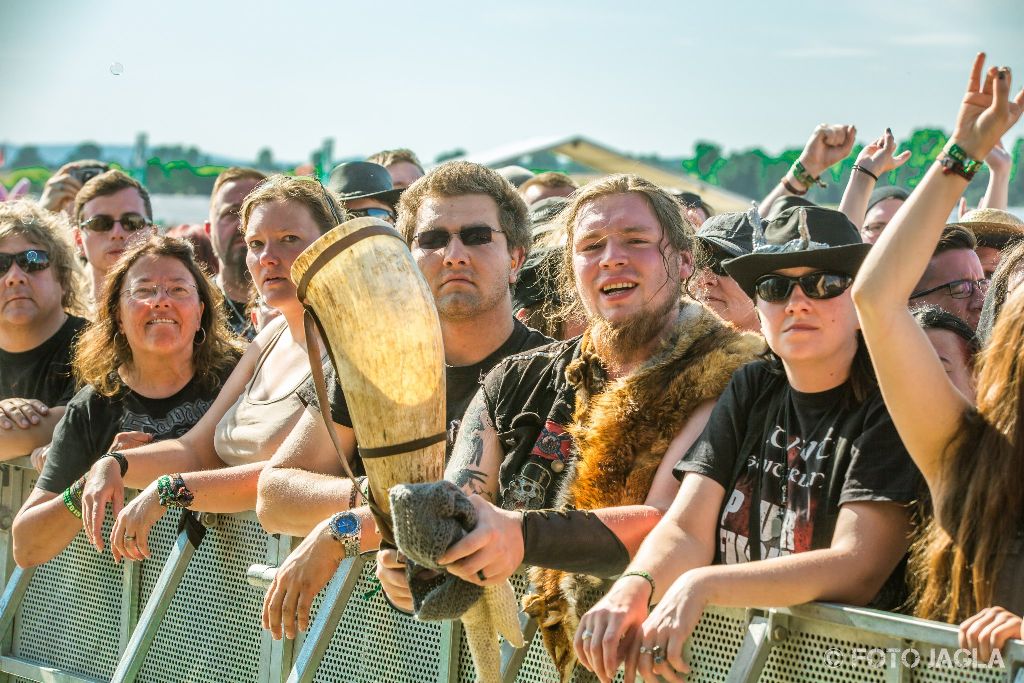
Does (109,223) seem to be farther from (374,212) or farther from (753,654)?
(753,654)

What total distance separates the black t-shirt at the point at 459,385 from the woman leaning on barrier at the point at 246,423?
284 millimetres

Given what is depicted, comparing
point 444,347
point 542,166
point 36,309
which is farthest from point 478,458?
point 542,166

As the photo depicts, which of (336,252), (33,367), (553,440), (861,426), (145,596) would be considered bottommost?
(145,596)

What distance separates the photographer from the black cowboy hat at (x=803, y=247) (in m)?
3.14

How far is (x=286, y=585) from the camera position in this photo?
369 cm

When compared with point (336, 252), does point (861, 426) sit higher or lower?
lower

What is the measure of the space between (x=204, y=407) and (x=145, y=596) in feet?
2.98

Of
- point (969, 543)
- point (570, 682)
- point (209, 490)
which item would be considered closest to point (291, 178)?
point (209, 490)

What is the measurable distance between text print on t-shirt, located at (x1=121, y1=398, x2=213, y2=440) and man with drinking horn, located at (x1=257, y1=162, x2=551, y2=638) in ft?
3.39

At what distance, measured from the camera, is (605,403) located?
3535mm

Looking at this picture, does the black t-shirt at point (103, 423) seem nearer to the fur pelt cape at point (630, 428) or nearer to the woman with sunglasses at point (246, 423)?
the woman with sunglasses at point (246, 423)

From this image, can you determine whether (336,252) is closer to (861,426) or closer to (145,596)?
(861,426)

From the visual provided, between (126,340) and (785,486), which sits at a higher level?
(785,486)

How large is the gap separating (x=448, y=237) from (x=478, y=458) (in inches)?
40.5
